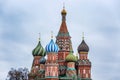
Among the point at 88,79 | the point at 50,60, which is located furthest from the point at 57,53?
the point at 88,79

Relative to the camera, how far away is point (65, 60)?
281 ft

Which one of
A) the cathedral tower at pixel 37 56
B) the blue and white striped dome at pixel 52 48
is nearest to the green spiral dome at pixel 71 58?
the blue and white striped dome at pixel 52 48

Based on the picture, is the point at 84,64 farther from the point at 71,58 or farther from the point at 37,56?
the point at 37,56

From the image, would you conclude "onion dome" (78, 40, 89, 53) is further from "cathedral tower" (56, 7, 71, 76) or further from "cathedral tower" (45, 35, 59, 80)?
"cathedral tower" (45, 35, 59, 80)

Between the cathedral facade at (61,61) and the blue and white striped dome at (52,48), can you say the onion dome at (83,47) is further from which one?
the blue and white striped dome at (52,48)

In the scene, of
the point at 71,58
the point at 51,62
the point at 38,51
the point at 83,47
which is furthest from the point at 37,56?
the point at 51,62

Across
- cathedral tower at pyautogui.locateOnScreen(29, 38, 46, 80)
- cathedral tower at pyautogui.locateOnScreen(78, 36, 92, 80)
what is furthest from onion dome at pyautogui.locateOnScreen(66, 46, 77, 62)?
cathedral tower at pyautogui.locateOnScreen(29, 38, 46, 80)

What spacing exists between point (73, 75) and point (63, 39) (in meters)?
10.4

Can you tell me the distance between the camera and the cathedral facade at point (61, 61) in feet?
265

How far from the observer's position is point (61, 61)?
→ 86688 mm

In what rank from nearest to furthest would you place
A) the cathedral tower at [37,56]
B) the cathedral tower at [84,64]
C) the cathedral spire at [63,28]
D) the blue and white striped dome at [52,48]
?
the blue and white striped dome at [52,48], the cathedral tower at [84,64], the cathedral spire at [63,28], the cathedral tower at [37,56]

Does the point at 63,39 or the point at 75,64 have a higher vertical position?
the point at 63,39

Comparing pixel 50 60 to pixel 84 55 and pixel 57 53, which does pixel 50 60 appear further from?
pixel 84 55

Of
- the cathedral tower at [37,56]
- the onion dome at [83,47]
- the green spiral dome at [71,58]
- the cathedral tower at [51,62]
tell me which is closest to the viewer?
the cathedral tower at [51,62]
